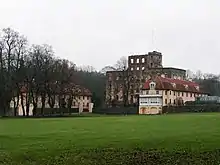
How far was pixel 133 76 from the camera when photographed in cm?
12781

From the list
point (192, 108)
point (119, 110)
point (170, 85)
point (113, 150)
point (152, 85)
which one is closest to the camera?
point (113, 150)

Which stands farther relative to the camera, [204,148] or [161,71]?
[161,71]

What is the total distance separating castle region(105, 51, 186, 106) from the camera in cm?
12244

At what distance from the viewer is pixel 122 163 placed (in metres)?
23.3

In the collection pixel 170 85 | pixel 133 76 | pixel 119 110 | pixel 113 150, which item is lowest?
pixel 113 150

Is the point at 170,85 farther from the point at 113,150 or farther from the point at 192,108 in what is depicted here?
the point at 113,150

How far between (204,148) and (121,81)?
321ft

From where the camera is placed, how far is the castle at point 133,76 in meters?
122

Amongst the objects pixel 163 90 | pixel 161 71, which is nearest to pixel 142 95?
pixel 163 90

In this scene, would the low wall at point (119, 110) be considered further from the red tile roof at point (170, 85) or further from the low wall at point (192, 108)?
the red tile roof at point (170, 85)

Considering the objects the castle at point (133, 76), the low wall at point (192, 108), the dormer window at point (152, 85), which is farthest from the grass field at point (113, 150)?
the castle at point (133, 76)

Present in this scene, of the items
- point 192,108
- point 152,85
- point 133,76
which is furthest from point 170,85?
point 192,108

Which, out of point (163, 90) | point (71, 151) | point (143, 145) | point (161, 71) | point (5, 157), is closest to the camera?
point (5, 157)

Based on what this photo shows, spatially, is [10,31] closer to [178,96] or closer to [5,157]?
[178,96]
